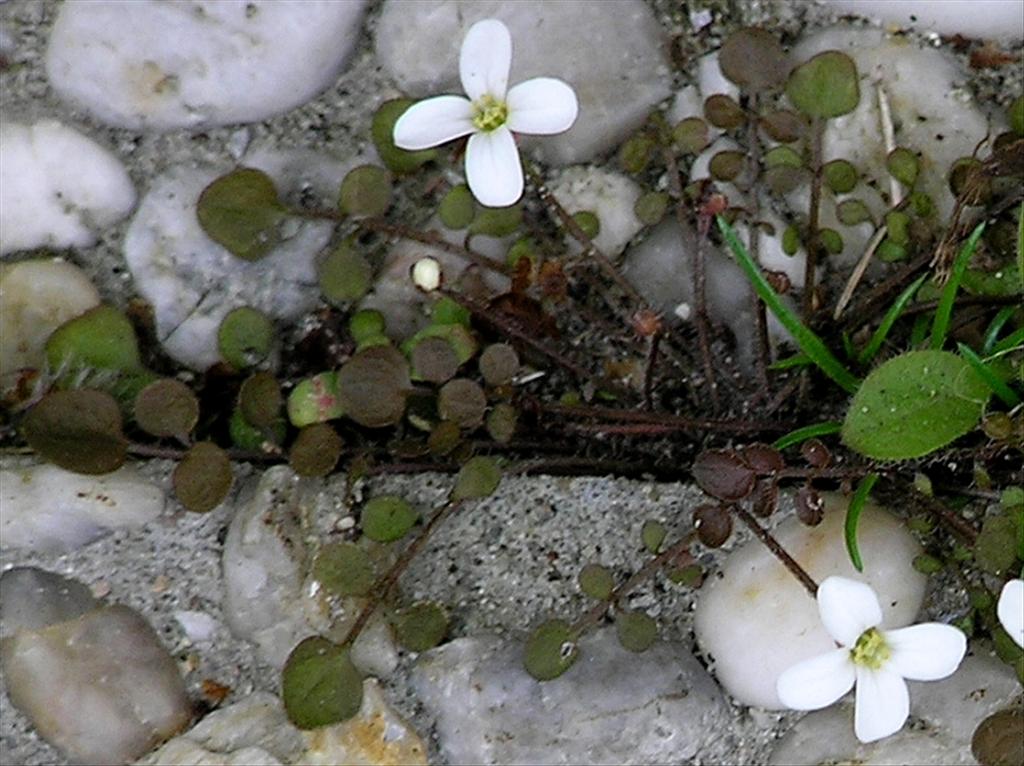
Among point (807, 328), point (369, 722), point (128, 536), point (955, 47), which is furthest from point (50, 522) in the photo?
point (955, 47)

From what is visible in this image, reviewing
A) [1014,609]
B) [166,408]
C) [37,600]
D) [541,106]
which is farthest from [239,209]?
Result: [1014,609]

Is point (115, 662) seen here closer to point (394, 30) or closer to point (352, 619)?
point (352, 619)

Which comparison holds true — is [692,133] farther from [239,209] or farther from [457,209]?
[239,209]

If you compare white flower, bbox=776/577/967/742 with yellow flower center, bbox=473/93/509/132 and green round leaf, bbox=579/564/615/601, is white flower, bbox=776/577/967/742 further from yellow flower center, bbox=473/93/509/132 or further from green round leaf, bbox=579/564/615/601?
yellow flower center, bbox=473/93/509/132

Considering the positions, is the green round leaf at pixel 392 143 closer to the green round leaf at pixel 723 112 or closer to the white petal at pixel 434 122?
the white petal at pixel 434 122

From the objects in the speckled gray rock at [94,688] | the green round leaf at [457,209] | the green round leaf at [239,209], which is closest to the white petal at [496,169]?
the green round leaf at [457,209]

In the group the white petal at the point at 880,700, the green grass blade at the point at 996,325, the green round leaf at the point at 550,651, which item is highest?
the green grass blade at the point at 996,325

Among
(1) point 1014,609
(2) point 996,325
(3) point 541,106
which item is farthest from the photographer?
(2) point 996,325

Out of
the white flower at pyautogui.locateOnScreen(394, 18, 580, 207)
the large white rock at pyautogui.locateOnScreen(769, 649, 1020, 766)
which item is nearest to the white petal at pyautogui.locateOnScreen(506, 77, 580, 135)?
the white flower at pyautogui.locateOnScreen(394, 18, 580, 207)
